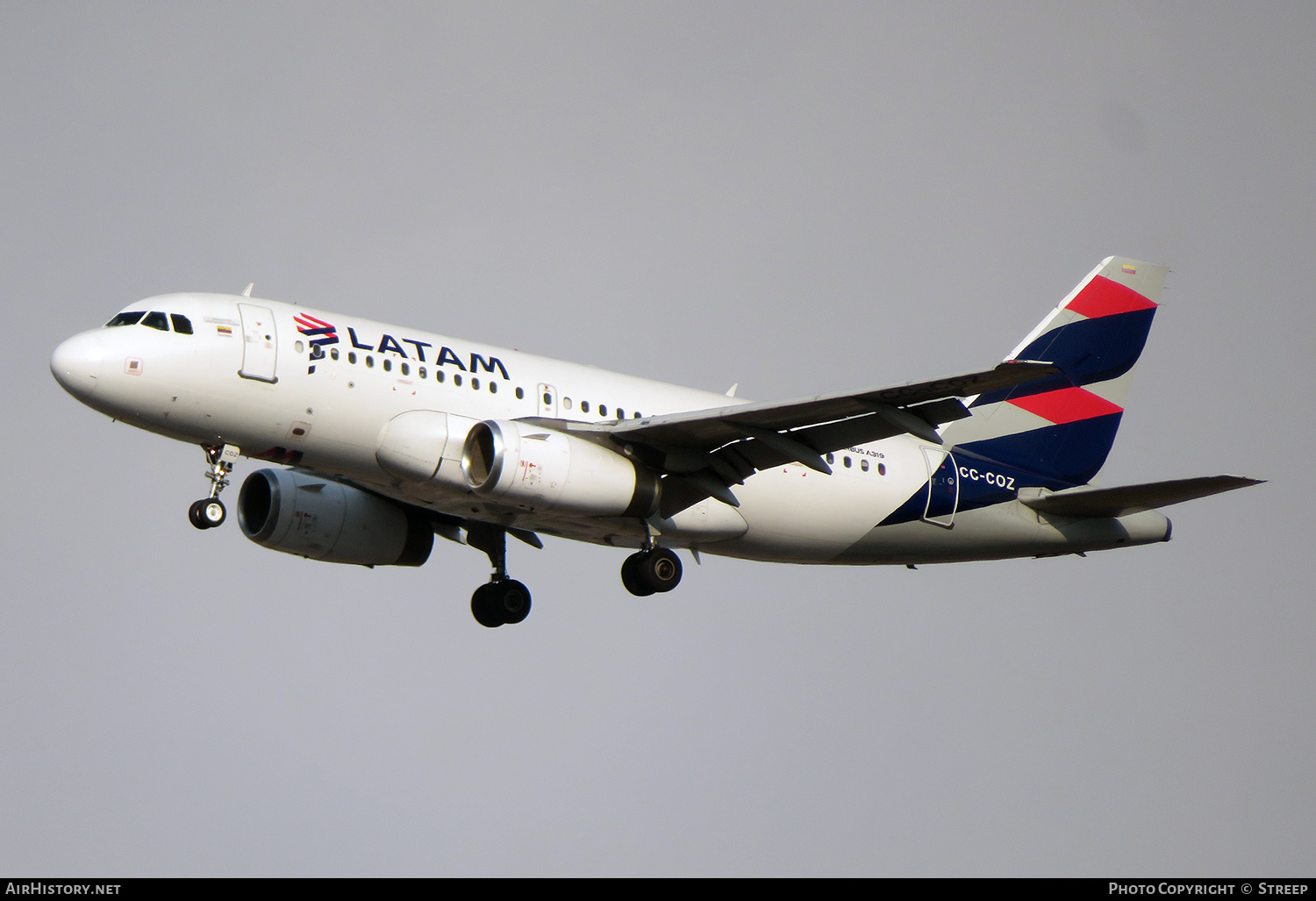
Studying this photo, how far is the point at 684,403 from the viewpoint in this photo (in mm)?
32344

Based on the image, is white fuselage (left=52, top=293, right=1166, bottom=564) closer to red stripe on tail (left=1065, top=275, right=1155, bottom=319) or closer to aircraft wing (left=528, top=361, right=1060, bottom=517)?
aircraft wing (left=528, top=361, right=1060, bottom=517)

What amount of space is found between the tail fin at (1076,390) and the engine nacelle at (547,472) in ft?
32.6

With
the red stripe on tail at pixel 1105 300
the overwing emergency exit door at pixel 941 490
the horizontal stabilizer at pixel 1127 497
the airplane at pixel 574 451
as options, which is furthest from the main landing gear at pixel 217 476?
the red stripe on tail at pixel 1105 300

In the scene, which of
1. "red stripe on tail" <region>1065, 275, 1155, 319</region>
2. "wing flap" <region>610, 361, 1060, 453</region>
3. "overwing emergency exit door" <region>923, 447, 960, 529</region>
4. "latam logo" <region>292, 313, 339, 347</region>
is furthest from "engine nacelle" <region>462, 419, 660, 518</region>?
"red stripe on tail" <region>1065, 275, 1155, 319</region>

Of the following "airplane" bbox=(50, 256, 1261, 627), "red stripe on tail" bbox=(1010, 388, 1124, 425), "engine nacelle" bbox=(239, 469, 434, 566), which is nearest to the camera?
"airplane" bbox=(50, 256, 1261, 627)

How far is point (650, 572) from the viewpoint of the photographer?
3025 centimetres

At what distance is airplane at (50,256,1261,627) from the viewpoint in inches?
1062

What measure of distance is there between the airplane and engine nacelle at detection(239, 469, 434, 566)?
4 cm

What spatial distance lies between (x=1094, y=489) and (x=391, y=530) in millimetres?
16225

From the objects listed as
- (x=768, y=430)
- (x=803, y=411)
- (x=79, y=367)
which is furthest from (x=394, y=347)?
(x=803, y=411)

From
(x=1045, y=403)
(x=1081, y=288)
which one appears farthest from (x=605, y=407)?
(x=1081, y=288)

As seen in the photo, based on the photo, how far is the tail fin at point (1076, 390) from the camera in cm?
3594

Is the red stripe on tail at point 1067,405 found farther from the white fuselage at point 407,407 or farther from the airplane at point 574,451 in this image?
the white fuselage at point 407,407

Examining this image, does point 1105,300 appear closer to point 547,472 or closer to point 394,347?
point 547,472
